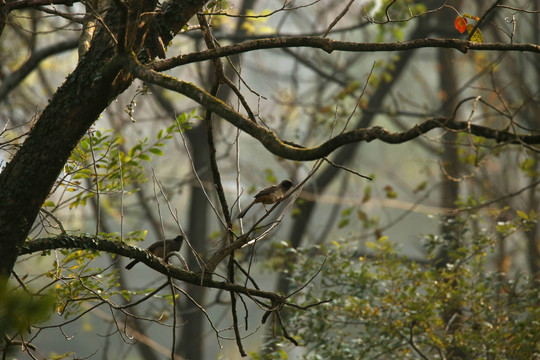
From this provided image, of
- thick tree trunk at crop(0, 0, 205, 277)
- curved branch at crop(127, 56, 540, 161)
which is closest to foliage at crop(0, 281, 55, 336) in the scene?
curved branch at crop(127, 56, 540, 161)

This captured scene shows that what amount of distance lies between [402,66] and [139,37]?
7.30m

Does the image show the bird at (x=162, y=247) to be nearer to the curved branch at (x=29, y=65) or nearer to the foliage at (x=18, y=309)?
the foliage at (x=18, y=309)

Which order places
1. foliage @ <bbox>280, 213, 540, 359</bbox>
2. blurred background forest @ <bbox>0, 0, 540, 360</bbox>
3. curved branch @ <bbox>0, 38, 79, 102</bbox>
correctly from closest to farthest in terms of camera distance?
blurred background forest @ <bbox>0, 0, 540, 360</bbox>
foliage @ <bbox>280, 213, 540, 359</bbox>
curved branch @ <bbox>0, 38, 79, 102</bbox>

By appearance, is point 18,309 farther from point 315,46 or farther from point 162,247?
point 162,247

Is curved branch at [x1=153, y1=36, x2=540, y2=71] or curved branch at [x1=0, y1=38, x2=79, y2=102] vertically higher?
curved branch at [x1=0, y1=38, x2=79, y2=102]

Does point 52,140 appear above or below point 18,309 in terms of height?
above

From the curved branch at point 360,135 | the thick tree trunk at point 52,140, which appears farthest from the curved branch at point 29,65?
the curved branch at point 360,135

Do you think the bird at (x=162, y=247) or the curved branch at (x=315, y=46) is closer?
the curved branch at (x=315, y=46)

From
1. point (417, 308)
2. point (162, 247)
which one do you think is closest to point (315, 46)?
point (162, 247)

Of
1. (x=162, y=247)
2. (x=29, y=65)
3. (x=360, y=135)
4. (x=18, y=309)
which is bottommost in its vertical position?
(x=18, y=309)

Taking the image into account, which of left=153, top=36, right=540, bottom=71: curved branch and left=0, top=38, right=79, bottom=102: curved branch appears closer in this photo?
left=153, top=36, right=540, bottom=71: curved branch

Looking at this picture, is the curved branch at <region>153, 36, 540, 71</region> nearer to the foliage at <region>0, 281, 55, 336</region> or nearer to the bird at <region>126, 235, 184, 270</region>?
the bird at <region>126, 235, 184, 270</region>

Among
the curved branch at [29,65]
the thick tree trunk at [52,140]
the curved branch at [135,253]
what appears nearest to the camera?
the thick tree trunk at [52,140]

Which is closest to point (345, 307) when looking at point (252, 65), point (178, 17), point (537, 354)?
point (537, 354)
